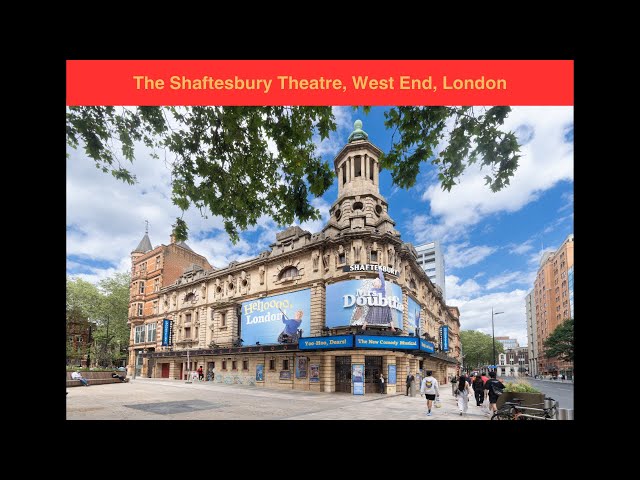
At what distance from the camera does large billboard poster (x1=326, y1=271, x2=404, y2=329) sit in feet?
78.3

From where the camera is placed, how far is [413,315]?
95.3 feet

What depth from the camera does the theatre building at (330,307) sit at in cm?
2408

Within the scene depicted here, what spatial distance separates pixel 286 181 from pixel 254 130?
135cm

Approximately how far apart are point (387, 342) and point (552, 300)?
262ft

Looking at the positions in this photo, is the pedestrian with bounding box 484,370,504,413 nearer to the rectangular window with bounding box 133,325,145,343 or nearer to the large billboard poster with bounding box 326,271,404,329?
the large billboard poster with bounding box 326,271,404,329

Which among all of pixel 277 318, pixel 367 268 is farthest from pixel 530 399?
pixel 277 318

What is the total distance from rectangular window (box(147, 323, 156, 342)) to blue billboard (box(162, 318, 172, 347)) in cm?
484

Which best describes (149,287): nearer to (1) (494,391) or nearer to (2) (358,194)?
(2) (358,194)

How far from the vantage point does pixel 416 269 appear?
31297mm

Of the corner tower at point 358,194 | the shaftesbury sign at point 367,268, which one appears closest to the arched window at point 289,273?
the corner tower at point 358,194

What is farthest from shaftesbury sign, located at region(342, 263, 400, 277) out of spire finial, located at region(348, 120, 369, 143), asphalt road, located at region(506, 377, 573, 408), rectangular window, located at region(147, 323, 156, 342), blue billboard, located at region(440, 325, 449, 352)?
rectangular window, located at region(147, 323, 156, 342)
